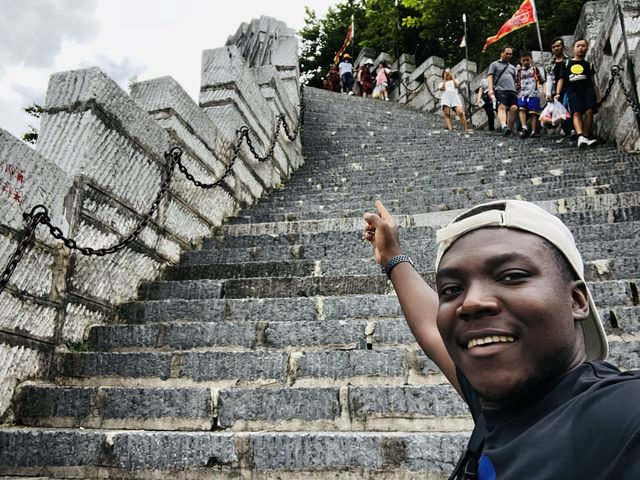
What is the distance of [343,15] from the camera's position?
25203mm

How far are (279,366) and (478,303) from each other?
7.07ft

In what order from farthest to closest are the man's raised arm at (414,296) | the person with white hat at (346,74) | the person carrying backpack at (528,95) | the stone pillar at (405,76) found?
the person with white hat at (346,74)
the stone pillar at (405,76)
the person carrying backpack at (528,95)
the man's raised arm at (414,296)

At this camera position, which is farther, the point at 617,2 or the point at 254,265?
the point at 617,2

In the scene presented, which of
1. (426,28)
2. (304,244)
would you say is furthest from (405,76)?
(304,244)

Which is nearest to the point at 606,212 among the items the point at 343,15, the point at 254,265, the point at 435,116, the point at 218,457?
the point at 254,265

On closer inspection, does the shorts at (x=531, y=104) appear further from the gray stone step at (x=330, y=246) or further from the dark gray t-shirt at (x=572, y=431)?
the dark gray t-shirt at (x=572, y=431)

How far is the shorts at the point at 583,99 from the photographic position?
7140mm

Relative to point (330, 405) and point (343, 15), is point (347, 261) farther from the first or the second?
point (343, 15)

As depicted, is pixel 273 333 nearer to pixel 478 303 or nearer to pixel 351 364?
→ pixel 351 364

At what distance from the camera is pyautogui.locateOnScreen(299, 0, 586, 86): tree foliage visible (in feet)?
53.6

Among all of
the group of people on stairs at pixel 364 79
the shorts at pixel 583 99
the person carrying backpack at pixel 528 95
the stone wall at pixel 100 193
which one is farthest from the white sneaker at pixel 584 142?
the group of people on stairs at pixel 364 79

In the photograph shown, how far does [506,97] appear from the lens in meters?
8.96

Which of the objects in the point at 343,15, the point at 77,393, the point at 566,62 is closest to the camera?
the point at 77,393

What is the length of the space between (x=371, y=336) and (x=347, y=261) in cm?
114
